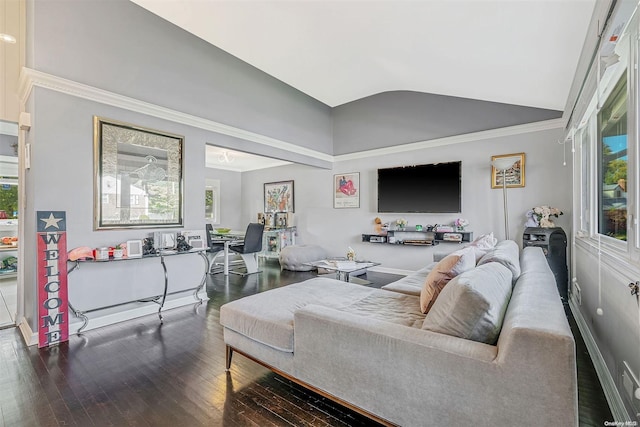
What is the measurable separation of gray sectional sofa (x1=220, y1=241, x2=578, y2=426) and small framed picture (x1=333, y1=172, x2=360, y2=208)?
4.07 m

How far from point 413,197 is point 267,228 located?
357cm

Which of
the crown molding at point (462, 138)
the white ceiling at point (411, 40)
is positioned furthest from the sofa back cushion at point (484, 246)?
the crown molding at point (462, 138)

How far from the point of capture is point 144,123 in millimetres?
3334

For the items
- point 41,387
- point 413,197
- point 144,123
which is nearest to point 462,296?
point 41,387

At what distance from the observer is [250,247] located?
5379 mm

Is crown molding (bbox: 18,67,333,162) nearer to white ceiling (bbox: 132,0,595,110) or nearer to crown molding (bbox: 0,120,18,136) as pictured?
crown molding (bbox: 0,120,18,136)

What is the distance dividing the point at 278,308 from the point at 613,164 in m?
2.61

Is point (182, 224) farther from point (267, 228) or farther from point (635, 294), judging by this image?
point (635, 294)

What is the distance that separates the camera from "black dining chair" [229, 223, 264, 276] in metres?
5.34

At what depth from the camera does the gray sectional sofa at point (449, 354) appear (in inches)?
40.9

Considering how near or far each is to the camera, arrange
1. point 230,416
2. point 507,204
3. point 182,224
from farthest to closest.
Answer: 1. point 507,204
2. point 182,224
3. point 230,416

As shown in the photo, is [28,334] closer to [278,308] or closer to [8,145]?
[278,308]

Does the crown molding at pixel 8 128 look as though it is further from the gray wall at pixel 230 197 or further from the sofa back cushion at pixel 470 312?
the sofa back cushion at pixel 470 312

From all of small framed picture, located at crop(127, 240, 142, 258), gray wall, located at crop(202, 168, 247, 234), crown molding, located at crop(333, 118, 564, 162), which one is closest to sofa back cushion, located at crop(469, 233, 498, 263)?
crown molding, located at crop(333, 118, 564, 162)
